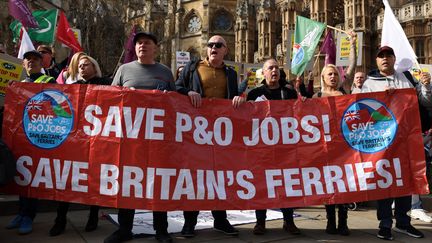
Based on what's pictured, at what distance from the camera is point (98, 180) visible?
4.29 metres

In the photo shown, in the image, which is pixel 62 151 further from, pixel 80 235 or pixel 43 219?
pixel 43 219

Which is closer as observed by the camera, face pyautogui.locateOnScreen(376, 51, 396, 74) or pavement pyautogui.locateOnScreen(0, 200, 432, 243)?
pavement pyautogui.locateOnScreen(0, 200, 432, 243)

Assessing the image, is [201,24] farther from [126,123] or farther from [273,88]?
[126,123]

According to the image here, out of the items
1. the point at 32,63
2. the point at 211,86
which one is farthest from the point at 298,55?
the point at 32,63

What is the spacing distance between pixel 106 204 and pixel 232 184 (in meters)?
1.36

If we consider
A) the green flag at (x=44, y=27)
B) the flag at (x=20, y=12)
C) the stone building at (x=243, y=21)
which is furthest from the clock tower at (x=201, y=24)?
the flag at (x=20, y=12)

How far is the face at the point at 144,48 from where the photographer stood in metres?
4.39

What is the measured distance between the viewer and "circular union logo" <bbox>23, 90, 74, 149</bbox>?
4480 mm

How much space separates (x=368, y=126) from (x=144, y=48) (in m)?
2.68

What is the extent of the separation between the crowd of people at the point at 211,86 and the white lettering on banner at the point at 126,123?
11.2 inches

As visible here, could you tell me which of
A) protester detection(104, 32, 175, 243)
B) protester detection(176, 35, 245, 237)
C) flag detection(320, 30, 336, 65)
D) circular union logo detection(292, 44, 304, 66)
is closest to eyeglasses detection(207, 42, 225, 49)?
protester detection(176, 35, 245, 237)

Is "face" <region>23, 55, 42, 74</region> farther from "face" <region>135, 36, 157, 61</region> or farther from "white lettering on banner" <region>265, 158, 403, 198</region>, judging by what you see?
"white lettering on banner" <region>265, 158, 403, 198</region>

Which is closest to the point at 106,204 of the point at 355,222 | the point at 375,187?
the point at 375,187

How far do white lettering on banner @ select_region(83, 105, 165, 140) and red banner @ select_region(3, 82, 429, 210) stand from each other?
Result: 0.4 inches
